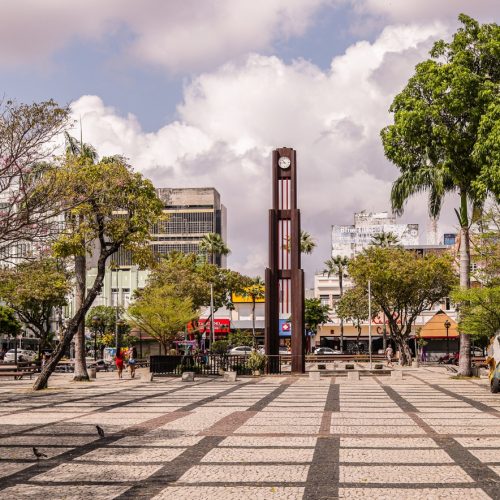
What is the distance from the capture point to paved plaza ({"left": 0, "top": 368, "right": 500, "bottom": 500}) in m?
8.99

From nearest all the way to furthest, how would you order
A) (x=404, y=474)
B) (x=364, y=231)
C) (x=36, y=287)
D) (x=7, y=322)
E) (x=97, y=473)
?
(x=404, y=474) → (x=97, y=473) → (x=36, y=287) → (x=7, y=322) → (x=364, y=231)

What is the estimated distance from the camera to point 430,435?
44.6 ft

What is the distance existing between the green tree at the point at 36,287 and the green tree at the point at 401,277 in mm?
18463

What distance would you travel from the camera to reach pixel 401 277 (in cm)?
4797

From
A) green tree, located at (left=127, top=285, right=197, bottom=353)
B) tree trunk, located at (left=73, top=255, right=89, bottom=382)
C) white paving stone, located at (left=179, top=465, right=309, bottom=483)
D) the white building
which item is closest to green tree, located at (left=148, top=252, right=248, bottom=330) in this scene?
green tree, located at (left=127, top=285, right=197, bottom=353)

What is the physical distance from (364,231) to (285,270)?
81433mm

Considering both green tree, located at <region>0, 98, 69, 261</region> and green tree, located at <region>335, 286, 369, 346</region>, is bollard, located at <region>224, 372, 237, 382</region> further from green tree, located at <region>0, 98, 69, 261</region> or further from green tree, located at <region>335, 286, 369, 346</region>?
green tree, located at <region>335, 286, 369, 346</region>

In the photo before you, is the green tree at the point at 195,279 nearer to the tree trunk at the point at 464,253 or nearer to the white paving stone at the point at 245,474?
the tree trunk at the point at 464,253

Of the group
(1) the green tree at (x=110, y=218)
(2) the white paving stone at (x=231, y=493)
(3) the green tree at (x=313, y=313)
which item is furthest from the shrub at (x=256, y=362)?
(3) the green tree at (x=313, y=313)

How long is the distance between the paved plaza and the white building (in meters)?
92.5

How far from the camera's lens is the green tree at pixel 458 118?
77.6 feet

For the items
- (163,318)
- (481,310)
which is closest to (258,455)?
(481,310)

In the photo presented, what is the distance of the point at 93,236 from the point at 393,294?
88.1 feet

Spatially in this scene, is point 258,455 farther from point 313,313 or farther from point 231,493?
point 313,313
